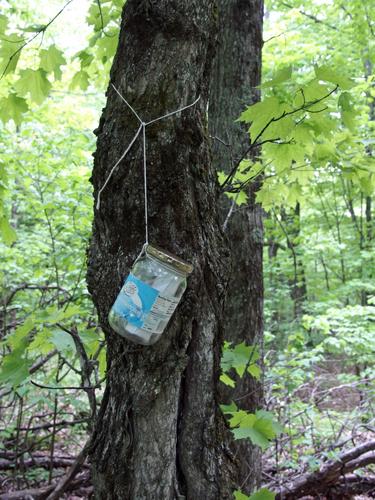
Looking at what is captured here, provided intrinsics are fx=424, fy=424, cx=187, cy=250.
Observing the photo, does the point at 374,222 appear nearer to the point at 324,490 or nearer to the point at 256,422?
the point at 324,490

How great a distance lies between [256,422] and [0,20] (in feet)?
7.72

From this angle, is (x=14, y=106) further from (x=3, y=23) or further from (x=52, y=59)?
(x=3, y=23)

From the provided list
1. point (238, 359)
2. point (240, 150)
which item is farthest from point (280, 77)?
point (238, 359)

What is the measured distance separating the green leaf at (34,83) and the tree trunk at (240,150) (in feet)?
3.46

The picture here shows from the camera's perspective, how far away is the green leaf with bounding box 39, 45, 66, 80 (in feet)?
7.38

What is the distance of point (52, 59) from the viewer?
2291 mm

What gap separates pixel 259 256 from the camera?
2.78 metres

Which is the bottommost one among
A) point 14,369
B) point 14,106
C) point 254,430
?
point 254,430

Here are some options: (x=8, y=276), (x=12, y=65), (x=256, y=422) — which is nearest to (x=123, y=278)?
(x=256, y=422)

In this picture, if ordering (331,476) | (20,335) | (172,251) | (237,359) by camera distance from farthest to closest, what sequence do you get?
(331,476) → (237,359) → (20,335) → (172,251)

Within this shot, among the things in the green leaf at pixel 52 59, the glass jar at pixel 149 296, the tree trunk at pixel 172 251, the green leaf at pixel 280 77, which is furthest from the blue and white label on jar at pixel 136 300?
the green leaf at pixel 52 59

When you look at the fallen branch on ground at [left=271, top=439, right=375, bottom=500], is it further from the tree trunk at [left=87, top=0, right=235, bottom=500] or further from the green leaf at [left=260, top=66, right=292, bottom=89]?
the green leaf at [left=260, top=66, right=292, bottom=89]

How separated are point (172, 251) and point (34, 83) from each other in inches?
59.1

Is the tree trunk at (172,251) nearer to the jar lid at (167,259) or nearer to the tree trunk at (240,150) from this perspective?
the jar lid at (167,259)
